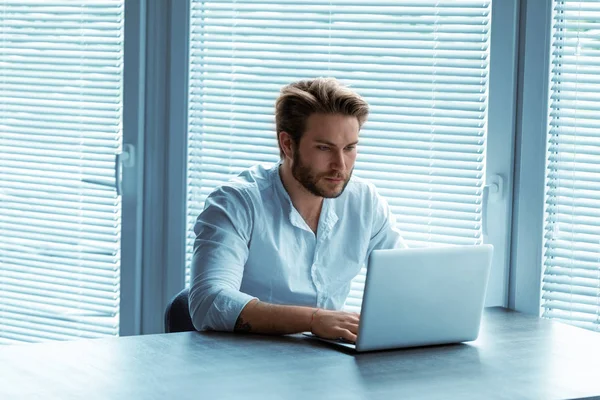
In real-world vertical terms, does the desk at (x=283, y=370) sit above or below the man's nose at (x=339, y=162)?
below

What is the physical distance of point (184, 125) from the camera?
3676mm

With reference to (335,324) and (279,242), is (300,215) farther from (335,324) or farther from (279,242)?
(335,324)

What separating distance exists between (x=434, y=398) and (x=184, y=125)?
1960 millimetres

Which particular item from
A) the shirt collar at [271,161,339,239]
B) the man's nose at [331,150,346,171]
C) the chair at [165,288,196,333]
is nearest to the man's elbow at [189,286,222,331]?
the chair at [165,288,196,333]

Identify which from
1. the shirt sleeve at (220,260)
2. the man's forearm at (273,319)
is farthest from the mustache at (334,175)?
the man's forearm at (273,319)

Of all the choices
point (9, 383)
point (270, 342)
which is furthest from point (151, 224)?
point (9, 383)

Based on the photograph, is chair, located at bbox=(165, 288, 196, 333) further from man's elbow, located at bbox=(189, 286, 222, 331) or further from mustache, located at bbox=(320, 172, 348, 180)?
mustache, located at bbox=(320, 172, 348, 180)

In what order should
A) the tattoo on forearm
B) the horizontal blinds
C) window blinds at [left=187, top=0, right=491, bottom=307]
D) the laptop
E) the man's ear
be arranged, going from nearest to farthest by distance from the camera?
the laptop
the tattoo on forearm
the man's ear
window blinds at [left=187, top=0, right=491, bottom=307]
the horizontal blinds

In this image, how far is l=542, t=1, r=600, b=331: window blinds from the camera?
9.96 feet

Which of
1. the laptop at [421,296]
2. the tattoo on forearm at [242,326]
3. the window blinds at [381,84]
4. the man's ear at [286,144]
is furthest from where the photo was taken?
the window blinds at [381,84]

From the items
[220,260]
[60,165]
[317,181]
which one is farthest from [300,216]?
[60,165]

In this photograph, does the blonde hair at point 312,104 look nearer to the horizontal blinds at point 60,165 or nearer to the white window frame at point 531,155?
the white window frame at point 531,155

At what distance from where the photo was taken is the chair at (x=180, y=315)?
2771 mm

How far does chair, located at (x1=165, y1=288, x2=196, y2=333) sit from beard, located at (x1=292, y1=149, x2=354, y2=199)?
48cm
